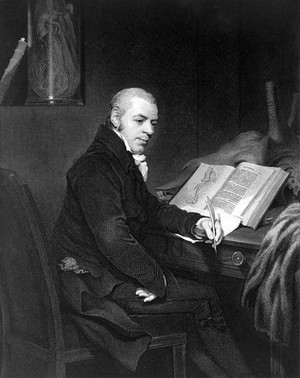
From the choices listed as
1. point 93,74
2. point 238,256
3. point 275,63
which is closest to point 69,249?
point 238,256

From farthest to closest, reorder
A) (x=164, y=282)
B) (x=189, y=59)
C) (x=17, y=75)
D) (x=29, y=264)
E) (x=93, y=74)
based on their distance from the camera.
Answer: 1. (x=189, y=59)
2. (x=93, y=74)
3. (x=17, y=75)
4. (x=164, y=282)
5. (x=29, y=264)

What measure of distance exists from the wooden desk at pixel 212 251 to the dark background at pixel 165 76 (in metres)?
0.48

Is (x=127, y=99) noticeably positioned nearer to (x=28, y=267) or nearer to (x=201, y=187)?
(x=201, y=187)

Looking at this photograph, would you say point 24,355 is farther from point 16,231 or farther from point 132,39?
point 132,39

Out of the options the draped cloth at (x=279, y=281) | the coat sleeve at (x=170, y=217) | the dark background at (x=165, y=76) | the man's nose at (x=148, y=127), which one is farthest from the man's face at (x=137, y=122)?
the draped cloth at (x=279, y=281)

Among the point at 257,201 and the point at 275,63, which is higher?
the point at 275,63

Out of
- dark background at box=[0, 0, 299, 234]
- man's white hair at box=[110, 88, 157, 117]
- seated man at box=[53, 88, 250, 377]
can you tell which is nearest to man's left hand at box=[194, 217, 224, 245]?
seated man at box=[53, 88, 250, 377]

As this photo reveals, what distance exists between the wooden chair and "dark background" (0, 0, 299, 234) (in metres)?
0.46

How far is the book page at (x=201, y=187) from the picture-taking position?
250 cm

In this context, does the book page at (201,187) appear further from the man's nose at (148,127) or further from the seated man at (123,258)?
the man's nose at (148,127)

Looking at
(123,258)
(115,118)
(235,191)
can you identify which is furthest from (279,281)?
(115,118)

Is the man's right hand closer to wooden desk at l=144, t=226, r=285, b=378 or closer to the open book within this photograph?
wooden desk at l=144, t=226, r=285, b=378

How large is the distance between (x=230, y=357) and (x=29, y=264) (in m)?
0.82

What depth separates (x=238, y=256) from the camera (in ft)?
7.24
